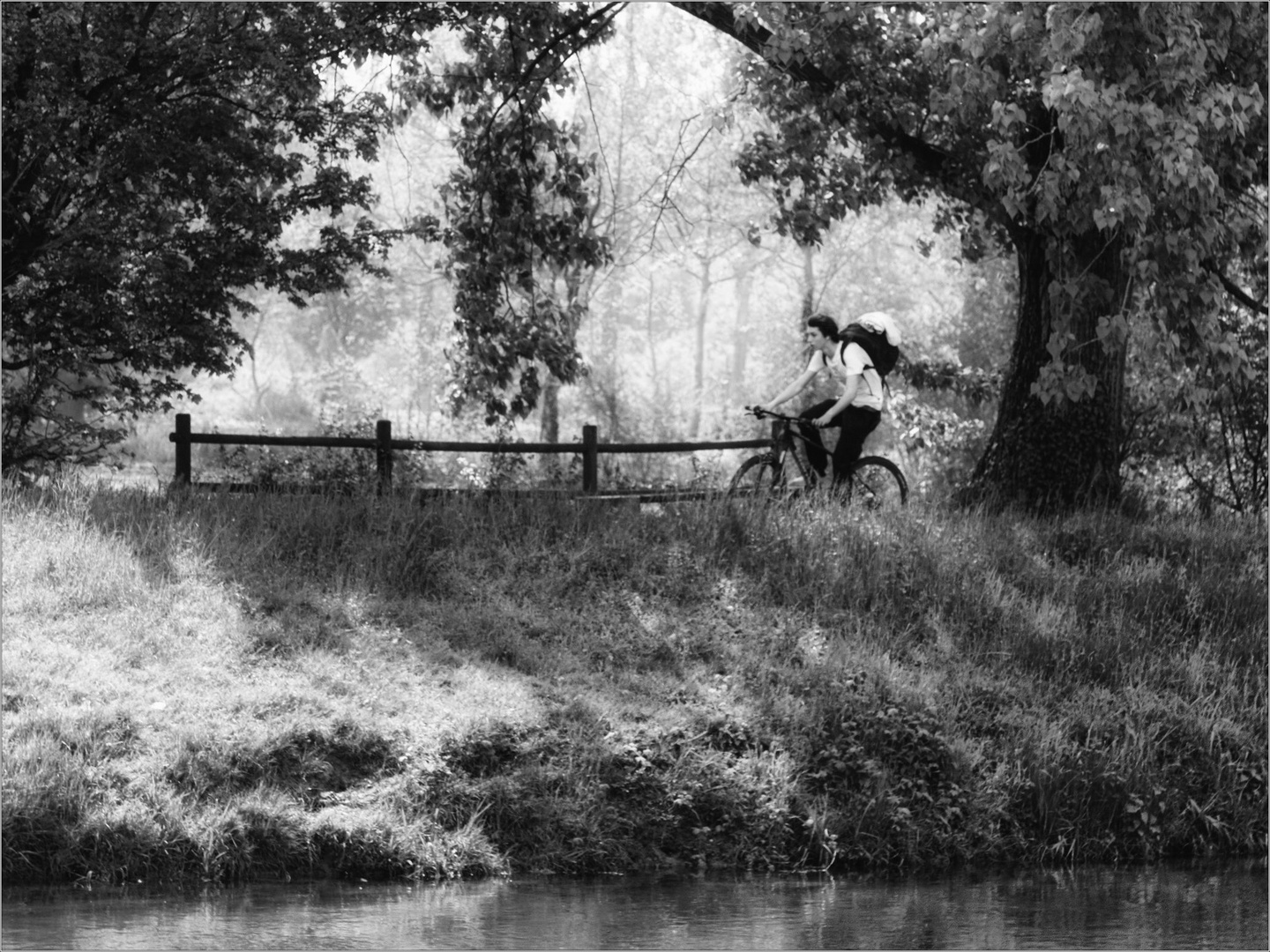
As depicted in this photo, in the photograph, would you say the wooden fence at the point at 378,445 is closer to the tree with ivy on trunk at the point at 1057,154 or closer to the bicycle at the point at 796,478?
the bicycle at the point at 796,478

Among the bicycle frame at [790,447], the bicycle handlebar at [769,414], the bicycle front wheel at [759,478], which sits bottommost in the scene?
the bicycle front wheel at [759,478]

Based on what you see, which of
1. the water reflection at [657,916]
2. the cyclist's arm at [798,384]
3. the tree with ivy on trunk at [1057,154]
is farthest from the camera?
the cyclist's arm at [798,384]

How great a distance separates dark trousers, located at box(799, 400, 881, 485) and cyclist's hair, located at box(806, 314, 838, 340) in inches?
23.7

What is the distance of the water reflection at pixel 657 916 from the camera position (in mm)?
6703

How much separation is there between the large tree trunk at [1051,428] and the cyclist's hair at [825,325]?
7.23 feet

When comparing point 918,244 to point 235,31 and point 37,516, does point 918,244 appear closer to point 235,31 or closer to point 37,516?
point 235,31

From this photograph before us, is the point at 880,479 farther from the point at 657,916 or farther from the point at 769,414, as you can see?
the point at 657,916

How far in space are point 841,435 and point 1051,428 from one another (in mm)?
2232

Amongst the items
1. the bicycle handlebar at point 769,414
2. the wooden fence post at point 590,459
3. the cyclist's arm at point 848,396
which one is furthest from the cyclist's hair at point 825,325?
the wooden fence post at point 590,459

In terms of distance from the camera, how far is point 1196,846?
9344mm

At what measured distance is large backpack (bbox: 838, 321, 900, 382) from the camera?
12.8 m

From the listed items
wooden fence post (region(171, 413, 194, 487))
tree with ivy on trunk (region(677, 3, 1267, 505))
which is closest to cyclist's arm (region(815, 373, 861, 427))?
tree with ivy on trunk (region(677, 3, 1267, 505))

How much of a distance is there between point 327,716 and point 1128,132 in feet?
20.9

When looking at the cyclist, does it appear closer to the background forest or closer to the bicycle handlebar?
the bicycle handlebar
